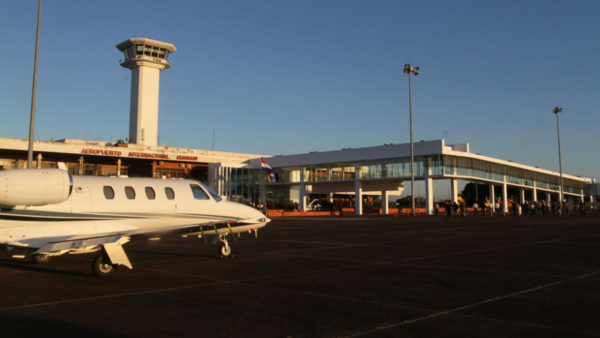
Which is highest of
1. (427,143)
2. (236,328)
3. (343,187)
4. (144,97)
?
(144,97)

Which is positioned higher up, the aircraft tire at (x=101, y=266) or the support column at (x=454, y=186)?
the support column at (x=454, y=186)

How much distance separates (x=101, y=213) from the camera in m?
12.6

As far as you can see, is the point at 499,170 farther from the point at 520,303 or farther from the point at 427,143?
the point at 520,303

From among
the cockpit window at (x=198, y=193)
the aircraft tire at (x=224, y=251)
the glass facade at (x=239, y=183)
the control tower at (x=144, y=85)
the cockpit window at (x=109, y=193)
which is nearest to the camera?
the cockpit window at (x=109, y=193)

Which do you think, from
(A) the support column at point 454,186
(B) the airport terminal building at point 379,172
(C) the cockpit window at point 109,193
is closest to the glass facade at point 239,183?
(B) the airport terminal building at point 379,172

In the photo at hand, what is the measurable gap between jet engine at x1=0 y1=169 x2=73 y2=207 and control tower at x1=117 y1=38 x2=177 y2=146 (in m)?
81.1

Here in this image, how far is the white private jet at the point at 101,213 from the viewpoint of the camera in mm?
10703

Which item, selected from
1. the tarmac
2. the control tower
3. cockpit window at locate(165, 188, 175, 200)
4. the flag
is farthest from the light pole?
the control tower

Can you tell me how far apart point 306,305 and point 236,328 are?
177 cm

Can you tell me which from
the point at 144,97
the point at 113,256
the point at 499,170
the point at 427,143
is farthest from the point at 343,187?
the point at 113,256

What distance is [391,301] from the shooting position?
8656mm

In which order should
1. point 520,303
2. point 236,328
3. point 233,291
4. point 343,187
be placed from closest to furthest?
point 236,328
point 520,303
point 233,291
point 343,187

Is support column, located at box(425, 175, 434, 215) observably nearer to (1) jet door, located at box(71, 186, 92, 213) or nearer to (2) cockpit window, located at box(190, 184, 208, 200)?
(2) cockpit window, located at box(190, 184, 208, 200)

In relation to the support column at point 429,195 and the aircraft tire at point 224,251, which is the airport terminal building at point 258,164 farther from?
the aircraft tire at point 224,251
